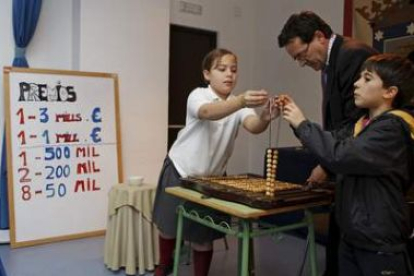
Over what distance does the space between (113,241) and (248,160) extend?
7.93 ft

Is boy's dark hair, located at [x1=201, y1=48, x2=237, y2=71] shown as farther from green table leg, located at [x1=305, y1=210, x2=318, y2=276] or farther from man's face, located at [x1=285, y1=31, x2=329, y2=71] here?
green table leg, located at [x1=305, y1=210, x2=318, y2=276]

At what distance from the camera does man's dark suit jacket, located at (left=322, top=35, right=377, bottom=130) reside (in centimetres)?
166

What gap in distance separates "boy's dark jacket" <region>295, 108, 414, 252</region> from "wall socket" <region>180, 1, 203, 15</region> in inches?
116

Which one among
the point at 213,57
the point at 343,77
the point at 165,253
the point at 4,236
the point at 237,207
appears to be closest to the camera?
the point at 237,207

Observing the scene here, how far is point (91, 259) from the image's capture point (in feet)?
8.93

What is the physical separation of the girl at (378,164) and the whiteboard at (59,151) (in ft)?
7.17

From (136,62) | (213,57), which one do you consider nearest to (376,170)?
(213,57)

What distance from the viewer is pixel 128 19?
341 cm

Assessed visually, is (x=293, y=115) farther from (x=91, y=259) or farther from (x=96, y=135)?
(x=96, y=135)

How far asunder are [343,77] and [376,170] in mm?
500

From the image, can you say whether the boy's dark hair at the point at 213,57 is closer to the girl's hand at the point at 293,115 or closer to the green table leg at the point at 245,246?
the girl's hand at the point at 293,115

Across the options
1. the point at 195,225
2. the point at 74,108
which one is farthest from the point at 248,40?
the point at 195,225

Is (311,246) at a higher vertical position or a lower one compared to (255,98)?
lower

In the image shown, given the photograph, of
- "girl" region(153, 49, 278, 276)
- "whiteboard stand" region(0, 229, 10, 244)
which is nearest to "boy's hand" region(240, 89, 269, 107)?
"girl" region(153, 49, 278, 276)
